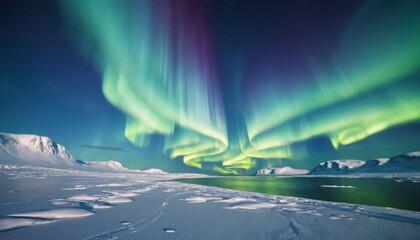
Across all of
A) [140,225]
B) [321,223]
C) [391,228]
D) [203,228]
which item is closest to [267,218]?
[321,223]

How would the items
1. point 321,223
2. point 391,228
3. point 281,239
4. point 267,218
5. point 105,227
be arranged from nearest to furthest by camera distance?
point 281,239 → point 105,227 → point 391,228 → point 321,223 → point 267,218

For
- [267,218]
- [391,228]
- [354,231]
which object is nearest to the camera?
[354,231]

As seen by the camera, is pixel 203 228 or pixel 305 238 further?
pixel 203 228

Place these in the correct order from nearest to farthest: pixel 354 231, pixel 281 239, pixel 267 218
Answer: pixel 281 239, pixel 354 231, pixel 267 218

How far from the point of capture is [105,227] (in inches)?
266

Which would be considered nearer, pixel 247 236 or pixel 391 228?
pixel 247 236

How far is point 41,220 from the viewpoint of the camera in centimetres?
738

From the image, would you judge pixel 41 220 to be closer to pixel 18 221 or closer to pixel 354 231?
pixel 18 221

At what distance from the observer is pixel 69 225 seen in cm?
692

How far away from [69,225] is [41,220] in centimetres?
149

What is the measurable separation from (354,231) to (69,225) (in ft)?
34.8

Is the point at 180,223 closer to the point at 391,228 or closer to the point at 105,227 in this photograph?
the point at 105,227

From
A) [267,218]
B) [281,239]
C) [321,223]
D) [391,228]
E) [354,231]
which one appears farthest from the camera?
[267,218]

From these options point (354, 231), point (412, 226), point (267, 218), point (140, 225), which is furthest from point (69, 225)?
point (412, 226)
